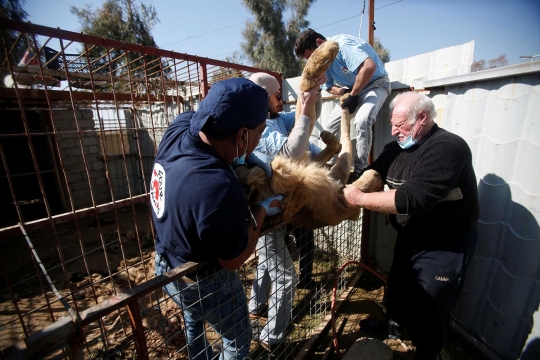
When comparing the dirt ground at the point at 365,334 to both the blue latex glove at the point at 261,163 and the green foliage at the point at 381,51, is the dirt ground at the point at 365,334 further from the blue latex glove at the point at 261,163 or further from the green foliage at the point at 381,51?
the green foliage at the point at 381,51

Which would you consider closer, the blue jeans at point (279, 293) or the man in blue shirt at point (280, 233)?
the man in blue shirt at point (280, 233)

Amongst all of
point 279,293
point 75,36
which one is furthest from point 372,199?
point 75,36

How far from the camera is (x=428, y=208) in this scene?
175 centimetres

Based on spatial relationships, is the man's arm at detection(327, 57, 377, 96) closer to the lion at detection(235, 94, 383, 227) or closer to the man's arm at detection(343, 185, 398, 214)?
the lion at detection(235, 94, 383, 227)

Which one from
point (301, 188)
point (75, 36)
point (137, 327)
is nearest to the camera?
point (137, 327)

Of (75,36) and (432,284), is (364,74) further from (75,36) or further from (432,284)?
(75,36)

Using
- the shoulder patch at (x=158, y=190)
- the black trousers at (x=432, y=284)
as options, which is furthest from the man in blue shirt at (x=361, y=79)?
the shoulder patch at (x=158, y=190)

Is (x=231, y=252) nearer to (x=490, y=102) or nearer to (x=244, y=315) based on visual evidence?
(x=244, y=315)

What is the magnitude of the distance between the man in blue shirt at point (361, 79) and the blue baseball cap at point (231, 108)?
1812 millimetres

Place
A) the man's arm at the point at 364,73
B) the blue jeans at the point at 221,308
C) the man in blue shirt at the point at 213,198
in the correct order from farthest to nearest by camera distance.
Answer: the man's arm at the point at 364,73, the blue jeans at the point at 221,308, the man in blue shirt at the point at 213,198

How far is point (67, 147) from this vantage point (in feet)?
24.4

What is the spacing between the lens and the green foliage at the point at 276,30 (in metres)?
19.7

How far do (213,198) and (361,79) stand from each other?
2.28 metres

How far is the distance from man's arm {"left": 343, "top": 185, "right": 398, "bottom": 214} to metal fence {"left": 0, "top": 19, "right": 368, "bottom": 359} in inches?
21.3
